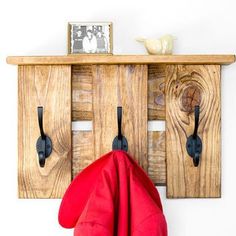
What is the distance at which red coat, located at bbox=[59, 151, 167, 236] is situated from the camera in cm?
94

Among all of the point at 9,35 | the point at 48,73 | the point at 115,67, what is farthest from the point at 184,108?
the point at 9,35

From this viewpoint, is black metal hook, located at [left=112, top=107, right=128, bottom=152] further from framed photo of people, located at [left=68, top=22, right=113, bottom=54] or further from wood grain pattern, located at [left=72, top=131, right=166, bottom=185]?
framed photo of people, located at [left=68, top=22, right=113, bottom=54]

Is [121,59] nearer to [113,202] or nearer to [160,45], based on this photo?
[160,45]

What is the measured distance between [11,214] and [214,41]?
597 mm

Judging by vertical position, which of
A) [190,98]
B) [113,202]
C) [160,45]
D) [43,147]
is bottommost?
[113,202]

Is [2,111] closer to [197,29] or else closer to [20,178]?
[20,178]

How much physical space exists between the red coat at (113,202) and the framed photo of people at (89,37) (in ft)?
0.75

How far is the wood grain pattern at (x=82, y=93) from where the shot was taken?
1.09m

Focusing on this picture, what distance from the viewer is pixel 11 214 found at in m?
1.11

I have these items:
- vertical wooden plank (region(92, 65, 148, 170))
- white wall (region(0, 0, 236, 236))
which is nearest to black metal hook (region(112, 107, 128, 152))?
vertical wooden plank (region(92, 65, 148, 170))

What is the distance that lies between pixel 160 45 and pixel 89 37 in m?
0.15

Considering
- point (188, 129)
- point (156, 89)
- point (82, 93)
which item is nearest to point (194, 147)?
point (188, 129)

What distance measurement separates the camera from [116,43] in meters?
1.10

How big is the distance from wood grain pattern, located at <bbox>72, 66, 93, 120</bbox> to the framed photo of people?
0.17ft
